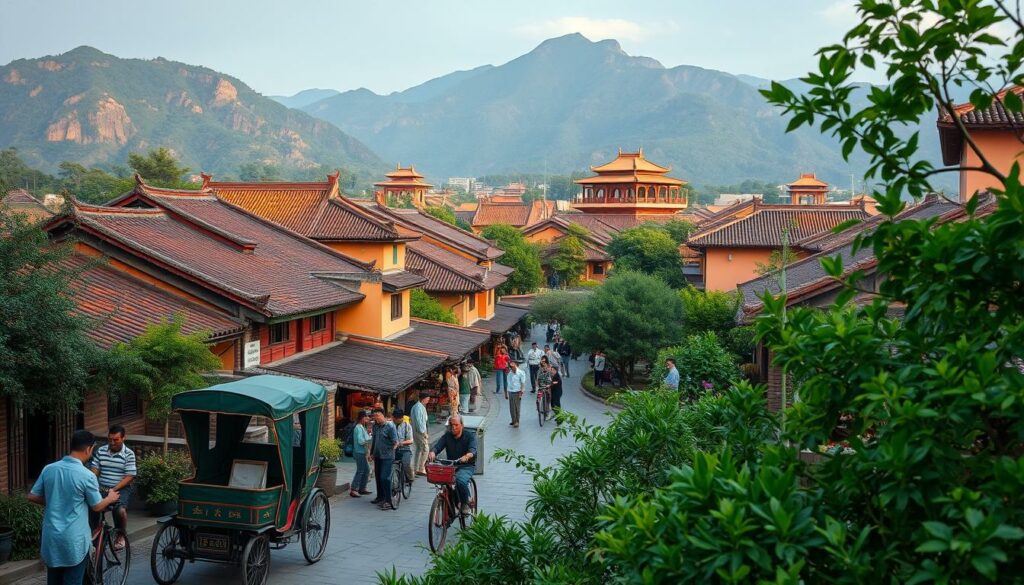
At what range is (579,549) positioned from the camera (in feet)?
24.2

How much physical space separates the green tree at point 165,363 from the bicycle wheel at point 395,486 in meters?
3.45

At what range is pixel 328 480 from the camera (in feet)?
54.1

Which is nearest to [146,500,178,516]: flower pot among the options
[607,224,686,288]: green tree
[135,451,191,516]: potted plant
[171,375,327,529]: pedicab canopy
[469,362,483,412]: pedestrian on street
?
[135,451,191,516]: potted plant

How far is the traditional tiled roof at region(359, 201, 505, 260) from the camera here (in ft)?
149

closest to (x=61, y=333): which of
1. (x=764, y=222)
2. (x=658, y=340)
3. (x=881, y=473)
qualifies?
(x=881, y=473)

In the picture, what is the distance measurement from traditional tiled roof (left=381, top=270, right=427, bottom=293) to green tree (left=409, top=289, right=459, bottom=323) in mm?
1922

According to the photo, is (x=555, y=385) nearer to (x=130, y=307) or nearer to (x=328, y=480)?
(x=328, y=480)

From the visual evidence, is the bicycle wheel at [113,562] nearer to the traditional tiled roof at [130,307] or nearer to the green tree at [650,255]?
the traditional tiled roof at [130,307]

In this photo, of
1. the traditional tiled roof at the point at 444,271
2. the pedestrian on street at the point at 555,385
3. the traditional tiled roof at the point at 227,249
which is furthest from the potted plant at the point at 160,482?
the traditional tiled roof at the point at 444,271

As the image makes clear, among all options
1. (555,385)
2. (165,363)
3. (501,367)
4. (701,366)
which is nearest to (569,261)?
(501,367)

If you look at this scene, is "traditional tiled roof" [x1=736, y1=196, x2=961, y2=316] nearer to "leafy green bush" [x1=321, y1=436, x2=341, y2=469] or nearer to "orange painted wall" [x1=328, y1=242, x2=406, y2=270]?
"leafy green bush" [x1=321, y1=436, x2=341, y2=469]

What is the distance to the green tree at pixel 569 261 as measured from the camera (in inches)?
2509

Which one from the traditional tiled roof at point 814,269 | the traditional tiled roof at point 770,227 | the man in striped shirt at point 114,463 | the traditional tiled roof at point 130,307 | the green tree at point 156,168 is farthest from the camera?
the green tree at point 156,168

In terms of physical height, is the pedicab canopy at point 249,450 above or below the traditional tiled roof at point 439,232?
below
